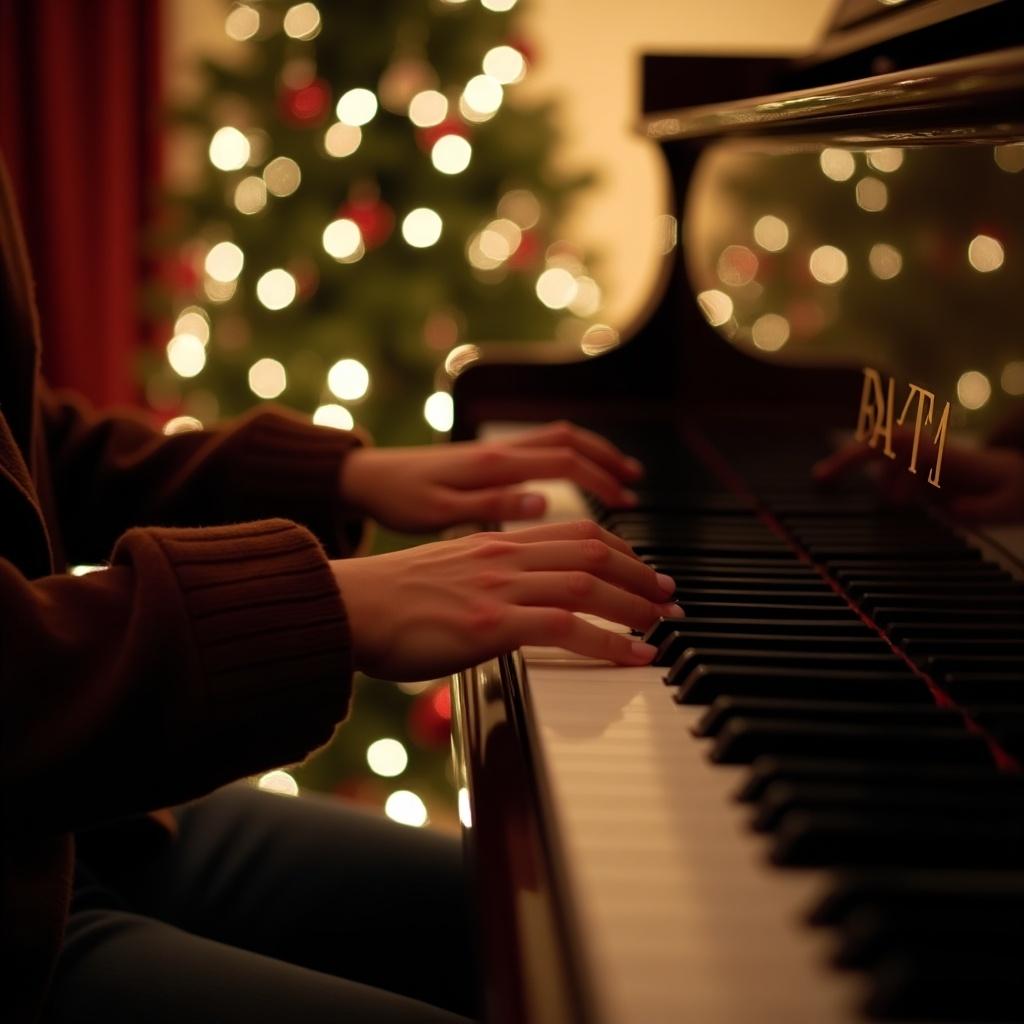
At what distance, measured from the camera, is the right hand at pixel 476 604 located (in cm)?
77

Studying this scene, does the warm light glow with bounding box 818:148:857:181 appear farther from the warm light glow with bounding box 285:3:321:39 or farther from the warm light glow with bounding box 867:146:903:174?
the warm light glow with bounding box 285:3:321:39

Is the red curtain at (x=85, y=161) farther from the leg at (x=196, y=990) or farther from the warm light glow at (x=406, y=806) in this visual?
the leg at (x=196, y=990)

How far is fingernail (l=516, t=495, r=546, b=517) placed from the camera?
3.89 feet

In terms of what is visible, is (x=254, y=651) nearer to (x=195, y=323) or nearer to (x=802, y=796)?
(x=802, y=796)

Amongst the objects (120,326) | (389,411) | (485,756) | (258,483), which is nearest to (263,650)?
(485,756)

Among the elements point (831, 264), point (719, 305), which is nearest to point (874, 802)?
point (831, 264)

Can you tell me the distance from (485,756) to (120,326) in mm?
2891

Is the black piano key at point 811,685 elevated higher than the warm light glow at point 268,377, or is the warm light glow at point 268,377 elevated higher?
the black piano key at point 811,685

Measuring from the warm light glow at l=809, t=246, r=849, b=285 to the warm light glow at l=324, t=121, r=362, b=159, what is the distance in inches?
48.7

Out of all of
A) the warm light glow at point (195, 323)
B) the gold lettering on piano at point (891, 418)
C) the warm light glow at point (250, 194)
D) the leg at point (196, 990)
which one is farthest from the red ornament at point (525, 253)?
the leg at point (196, 990)

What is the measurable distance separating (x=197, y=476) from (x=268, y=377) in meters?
1.38

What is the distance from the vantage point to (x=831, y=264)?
1.50 m

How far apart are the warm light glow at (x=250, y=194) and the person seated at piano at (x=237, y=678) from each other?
1479 millimetres

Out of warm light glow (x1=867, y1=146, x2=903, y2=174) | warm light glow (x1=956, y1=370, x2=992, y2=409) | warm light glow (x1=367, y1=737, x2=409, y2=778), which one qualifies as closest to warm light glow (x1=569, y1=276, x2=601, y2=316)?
warm light glow (x1=367, y1=737, x2=409, y2=778)
